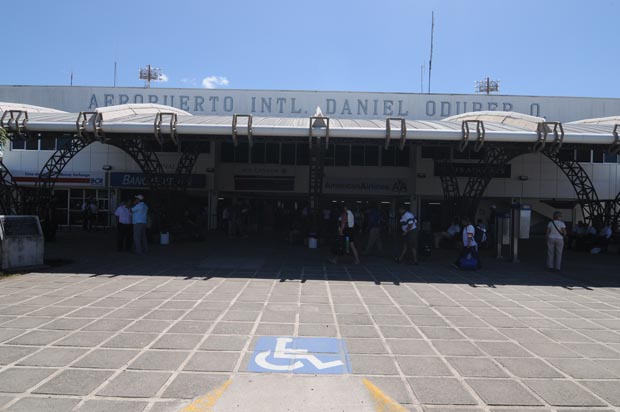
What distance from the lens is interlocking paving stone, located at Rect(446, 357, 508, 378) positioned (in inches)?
155

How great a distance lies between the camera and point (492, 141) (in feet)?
36.3

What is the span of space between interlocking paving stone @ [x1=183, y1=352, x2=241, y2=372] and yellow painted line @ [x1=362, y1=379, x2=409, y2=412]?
4.49ft

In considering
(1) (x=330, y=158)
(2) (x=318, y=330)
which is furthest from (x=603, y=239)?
(2) (x=318, y=330)

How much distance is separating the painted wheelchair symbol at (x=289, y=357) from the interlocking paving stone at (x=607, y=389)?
89.3 inches

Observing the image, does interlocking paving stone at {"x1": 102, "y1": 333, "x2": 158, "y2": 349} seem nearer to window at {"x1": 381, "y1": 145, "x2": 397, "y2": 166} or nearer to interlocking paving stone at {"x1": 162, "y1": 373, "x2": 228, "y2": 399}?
interlocking paving stone at {"x1": 162, "y1": 373, "x2": 228, "y2": 399}

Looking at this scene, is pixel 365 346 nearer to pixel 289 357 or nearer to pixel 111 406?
pixel 289 357

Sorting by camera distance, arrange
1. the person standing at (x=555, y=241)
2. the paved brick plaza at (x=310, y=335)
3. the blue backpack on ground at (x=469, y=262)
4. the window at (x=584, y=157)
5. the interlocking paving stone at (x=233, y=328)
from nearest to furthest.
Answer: the paved brick plaza at (x=310, y=335) → the interlocking paving stone at (x=233, y=328) → the person standing at (x=555, y=241) → the blue backpack on ground at (x=469, y=262) → the window at (x=584, y=157)

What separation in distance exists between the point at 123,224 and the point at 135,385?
9476 millimetres

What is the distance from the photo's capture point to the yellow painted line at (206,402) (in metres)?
3.19

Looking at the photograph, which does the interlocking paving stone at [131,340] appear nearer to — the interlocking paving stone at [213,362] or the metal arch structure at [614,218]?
the interlocking paving stone at [213,362]

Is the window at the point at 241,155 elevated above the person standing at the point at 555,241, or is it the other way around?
the window at the point at 241,155

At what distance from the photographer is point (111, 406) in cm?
321

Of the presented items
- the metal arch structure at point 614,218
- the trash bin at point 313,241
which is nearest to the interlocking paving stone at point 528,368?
the trash bin at point 313,241

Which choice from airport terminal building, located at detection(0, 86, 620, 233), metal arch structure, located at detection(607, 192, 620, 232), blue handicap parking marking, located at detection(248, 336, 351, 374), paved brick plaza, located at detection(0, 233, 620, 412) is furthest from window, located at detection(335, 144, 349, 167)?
blue handicap parking marking, located at detection(248, 336, 351, 374)
